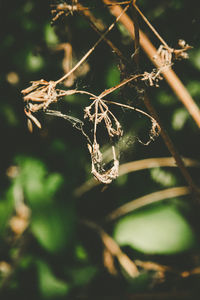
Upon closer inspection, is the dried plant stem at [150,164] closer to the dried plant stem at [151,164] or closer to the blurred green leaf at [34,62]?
the dried plant stem at [151,164]

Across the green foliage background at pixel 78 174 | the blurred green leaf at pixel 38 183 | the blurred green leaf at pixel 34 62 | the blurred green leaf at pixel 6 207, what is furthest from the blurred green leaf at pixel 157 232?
the blurred green leaf at pixel 34 62

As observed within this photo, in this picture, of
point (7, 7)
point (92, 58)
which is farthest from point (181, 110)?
point (7, 7)

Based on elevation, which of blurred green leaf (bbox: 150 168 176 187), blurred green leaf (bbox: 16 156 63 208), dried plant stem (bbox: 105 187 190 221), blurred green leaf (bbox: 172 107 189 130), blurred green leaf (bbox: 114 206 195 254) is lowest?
blurred green leaf (bbox: 114 206 195 254)

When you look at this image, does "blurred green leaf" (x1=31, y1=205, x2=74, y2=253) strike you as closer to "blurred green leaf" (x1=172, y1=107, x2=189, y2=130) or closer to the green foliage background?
the green foliage background

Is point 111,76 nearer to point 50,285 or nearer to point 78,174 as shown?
point 78,174

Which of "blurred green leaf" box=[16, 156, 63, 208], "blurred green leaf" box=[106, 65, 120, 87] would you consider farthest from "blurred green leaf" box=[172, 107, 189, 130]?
"blurred green leaf" box=[16, 156, 63, 208]

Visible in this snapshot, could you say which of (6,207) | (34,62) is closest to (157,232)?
(6,207)

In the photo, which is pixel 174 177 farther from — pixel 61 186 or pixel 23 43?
pixel 23 43
